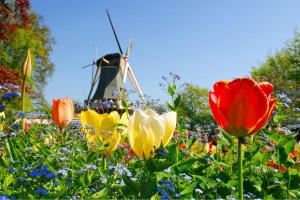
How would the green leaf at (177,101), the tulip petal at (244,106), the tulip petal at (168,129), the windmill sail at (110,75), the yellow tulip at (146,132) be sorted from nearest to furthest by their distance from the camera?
the tulip petal at (244,106)
the yellow tulip at (146,132)
the tulip petal at (168,129)
the green leaf at (177,101)
the windmill sail at (110,75)

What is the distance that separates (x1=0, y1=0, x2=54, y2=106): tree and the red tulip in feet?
76.9

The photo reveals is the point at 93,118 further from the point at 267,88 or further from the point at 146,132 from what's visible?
the point at 267,88

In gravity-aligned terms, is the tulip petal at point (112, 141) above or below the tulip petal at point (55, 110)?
below

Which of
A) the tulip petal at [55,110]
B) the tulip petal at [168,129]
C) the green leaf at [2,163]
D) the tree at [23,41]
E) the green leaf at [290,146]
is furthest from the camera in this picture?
the tree at [23,41]

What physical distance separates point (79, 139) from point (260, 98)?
279 centimetres

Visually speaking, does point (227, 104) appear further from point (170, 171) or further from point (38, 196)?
point (38, 196)

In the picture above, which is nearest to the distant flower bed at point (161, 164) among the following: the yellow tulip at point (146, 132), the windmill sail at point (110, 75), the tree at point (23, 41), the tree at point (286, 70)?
the yellow tulip at point (146, 132)

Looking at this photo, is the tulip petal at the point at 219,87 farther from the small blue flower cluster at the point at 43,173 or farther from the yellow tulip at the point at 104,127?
the yellow tulip at the point at 104,127

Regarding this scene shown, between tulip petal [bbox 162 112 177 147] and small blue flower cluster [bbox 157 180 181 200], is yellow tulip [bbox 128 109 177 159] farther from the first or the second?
small blue flower cluster [bbox 157 180 181 200]

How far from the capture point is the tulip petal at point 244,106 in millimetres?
1621

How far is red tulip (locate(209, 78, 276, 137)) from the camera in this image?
5.32 ft

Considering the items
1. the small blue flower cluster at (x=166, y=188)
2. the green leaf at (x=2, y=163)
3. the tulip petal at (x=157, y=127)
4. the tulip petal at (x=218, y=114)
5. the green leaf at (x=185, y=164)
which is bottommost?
the small blue flower cluster at (x=166, y=188)

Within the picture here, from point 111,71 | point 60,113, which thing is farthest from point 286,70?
Result: point 60,113

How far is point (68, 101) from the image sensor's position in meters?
3.49
